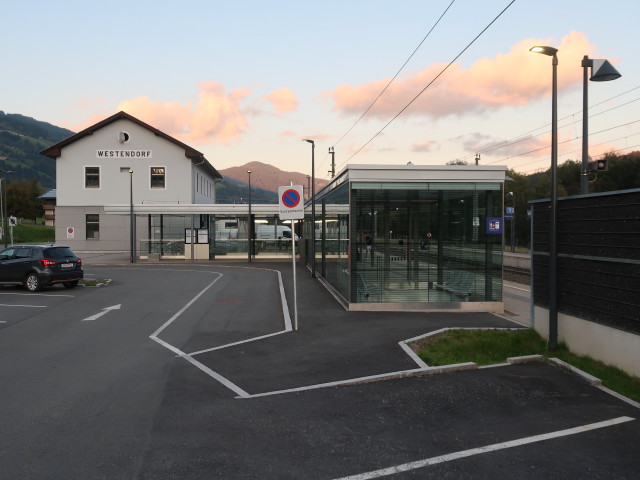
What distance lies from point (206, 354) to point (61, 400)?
9.61 feet

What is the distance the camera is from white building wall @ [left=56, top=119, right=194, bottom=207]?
150 ft

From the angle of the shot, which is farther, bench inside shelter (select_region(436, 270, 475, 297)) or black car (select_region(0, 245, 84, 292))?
black car (select_region(0, 245, 84, 292))

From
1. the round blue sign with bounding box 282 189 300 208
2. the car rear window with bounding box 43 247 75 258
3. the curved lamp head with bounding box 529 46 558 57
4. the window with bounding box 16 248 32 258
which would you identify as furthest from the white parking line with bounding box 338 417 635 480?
the window with bounding box 16 248 32 258

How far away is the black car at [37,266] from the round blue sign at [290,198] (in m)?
11.1

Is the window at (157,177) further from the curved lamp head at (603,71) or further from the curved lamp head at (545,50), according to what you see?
the curved lamp head at (545,50)

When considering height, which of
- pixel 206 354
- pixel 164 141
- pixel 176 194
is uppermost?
pixel 164 141

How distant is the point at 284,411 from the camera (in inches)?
246

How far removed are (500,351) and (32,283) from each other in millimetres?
16267

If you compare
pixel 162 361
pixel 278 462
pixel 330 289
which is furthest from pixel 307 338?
pixel 330 289

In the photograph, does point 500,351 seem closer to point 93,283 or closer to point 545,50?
point 545,50

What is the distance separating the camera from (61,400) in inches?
264

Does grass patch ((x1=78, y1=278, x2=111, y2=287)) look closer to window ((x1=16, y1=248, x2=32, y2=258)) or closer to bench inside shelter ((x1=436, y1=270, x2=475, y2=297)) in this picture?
window ((x1=16, y1=248, x2=32, y2=258))

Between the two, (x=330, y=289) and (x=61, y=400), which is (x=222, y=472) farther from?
(x=330, y=289)

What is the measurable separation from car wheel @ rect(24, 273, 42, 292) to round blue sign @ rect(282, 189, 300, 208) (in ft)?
37.6
